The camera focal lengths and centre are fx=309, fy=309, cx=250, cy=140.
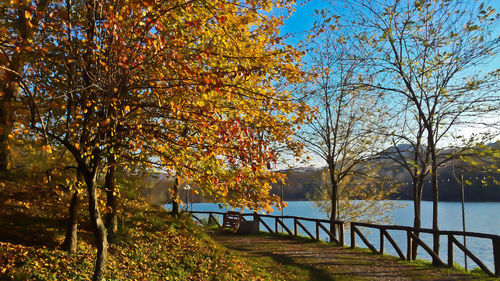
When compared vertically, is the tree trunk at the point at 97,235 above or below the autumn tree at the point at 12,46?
below

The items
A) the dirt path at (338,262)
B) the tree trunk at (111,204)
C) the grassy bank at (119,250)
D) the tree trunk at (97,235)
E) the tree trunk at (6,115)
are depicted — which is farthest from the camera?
→ the dirt path at (338,262)

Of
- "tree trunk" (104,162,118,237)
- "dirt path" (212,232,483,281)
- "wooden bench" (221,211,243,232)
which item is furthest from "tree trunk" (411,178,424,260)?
"tree trunk" (104,162,118,237)

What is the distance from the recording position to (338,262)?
9711mm

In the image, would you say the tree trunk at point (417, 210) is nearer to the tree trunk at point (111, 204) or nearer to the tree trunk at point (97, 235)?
the tree trunk at point (111, 204)

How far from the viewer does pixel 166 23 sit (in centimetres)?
558

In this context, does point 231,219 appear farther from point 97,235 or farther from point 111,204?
point 97,235

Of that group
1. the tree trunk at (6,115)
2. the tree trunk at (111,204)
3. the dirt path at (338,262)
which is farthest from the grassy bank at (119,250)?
the tree trunk at (6,115)

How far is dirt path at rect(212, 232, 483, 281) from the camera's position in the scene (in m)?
8.33

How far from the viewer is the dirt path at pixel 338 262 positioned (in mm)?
8328

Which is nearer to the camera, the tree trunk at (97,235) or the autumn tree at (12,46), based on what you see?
the autumn tree at (12,46)

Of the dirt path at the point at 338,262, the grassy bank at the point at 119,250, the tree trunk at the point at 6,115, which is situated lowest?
the dirt path at the point at 338,262

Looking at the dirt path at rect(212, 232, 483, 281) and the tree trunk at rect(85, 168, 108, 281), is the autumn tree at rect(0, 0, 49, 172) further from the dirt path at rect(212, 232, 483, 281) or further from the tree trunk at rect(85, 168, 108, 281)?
the dirt path at rect(212, 232, 483, 281)

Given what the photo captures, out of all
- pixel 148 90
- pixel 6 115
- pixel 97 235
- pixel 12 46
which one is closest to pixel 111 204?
pixel 97 235

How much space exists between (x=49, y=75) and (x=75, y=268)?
338cm
